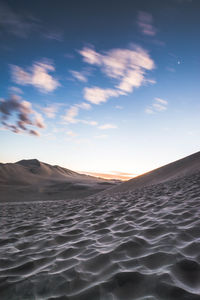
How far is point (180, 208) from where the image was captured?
521cm

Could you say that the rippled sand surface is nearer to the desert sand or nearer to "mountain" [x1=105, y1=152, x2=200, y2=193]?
the desert sand

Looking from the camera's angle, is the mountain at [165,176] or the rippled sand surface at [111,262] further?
the mountain at [165,176]

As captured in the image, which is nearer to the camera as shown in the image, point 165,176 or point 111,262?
point 111,262

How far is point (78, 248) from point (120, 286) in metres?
1.53

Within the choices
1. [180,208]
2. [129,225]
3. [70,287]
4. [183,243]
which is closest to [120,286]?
[70,287]

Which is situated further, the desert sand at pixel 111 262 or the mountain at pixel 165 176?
the mountain at pixel 165 176

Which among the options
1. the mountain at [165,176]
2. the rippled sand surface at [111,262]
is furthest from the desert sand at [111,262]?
the mountain at [165,176]

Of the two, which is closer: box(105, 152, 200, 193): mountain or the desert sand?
the desert sand

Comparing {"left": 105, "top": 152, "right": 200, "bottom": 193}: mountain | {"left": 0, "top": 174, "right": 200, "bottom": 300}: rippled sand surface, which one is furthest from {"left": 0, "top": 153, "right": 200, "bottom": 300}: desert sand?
{"left": 105, "top": 152, "right": 200, "bottom": 193}: mountain

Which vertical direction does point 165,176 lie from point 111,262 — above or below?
above

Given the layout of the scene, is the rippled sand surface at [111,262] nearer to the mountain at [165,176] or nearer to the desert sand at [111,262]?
the desert sand at [111,262]

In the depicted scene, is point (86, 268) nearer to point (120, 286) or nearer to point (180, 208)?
point (120, 286)

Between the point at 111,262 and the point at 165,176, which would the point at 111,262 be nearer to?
the point at 111,262

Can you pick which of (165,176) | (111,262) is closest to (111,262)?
(111,262)
